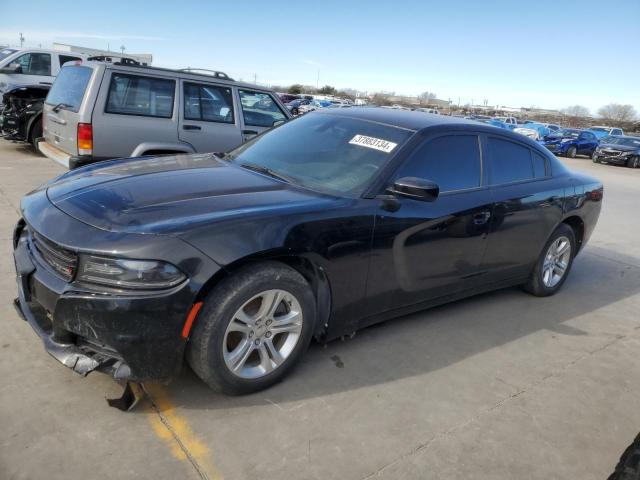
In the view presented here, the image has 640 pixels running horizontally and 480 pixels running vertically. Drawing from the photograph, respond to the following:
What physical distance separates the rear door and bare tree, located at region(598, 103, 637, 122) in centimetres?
8896

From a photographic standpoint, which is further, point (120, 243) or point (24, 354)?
point (24, 354)

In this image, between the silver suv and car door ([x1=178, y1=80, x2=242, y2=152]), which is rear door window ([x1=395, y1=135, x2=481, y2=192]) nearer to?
the silver suv

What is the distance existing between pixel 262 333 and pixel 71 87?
17.5 ft

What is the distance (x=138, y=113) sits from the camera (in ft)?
20.9

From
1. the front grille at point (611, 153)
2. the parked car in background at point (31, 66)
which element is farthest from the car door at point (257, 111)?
the front grille at point (611, 153)

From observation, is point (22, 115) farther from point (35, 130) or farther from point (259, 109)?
point (259, 109)

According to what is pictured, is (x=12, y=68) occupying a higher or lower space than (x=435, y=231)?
higher

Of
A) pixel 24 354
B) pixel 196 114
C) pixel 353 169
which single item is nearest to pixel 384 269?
pixel 353 169

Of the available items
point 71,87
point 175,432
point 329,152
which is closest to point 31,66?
point 71,87

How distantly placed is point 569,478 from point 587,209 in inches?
126

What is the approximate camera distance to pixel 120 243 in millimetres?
2365

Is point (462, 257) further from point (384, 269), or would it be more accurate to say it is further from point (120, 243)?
point (120, 243)

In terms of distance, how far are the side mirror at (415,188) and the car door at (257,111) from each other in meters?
4.43

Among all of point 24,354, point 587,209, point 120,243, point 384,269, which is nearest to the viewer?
point 120,243
